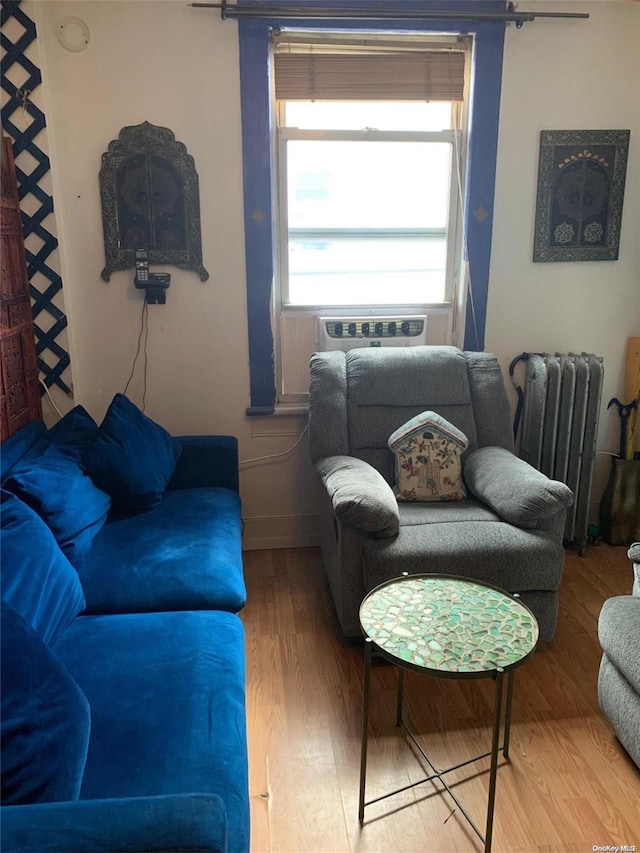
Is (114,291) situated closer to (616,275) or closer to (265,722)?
(265,722)

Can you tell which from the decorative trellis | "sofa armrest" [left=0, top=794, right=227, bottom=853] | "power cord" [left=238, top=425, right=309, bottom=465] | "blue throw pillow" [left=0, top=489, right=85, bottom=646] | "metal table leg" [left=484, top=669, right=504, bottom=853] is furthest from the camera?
"power cord" [left=238, top=425, right=309, bottom=465]

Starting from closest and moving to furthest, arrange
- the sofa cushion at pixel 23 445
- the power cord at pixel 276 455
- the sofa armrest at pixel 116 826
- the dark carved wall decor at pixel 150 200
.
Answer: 1. the sofa armrest at pixel 116 826
2. the sofa cushion at pixel 23 445
3. the dark carved wall decor at pixel 150 200
4. the power cord at pixel 276 455

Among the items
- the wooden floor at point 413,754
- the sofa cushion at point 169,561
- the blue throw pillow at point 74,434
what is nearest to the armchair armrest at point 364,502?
the sofa cushion at point 169,561

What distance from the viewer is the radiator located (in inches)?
117

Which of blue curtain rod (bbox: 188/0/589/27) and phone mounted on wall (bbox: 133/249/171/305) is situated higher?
blue curtain rod (bbox: 188/0/589/27)

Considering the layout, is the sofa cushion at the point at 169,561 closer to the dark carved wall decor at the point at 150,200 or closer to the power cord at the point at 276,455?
the power cord at the point at 276,455

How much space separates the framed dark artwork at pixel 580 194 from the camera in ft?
9.61

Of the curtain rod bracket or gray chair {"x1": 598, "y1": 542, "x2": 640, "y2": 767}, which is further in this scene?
the curtain rod bracket

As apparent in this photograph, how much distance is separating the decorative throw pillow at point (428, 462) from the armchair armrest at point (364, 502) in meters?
0.21

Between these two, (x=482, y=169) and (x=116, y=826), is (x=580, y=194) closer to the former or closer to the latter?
(x=482, y=169)

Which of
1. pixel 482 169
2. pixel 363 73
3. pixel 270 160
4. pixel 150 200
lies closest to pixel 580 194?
pixel 482 169

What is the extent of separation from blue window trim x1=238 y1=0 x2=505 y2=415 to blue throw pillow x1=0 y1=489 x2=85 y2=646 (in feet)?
4.48

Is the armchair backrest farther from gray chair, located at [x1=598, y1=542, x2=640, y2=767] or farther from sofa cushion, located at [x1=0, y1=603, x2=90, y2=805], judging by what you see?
sofa cushion, located at [x1=0, y1=603, x2=90, y2=805]

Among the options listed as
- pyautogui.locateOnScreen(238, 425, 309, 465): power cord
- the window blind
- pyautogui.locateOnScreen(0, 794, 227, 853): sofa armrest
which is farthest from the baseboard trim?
pyautogui.locateOnScreen(0, 794, 227, 853): sofa armrest
